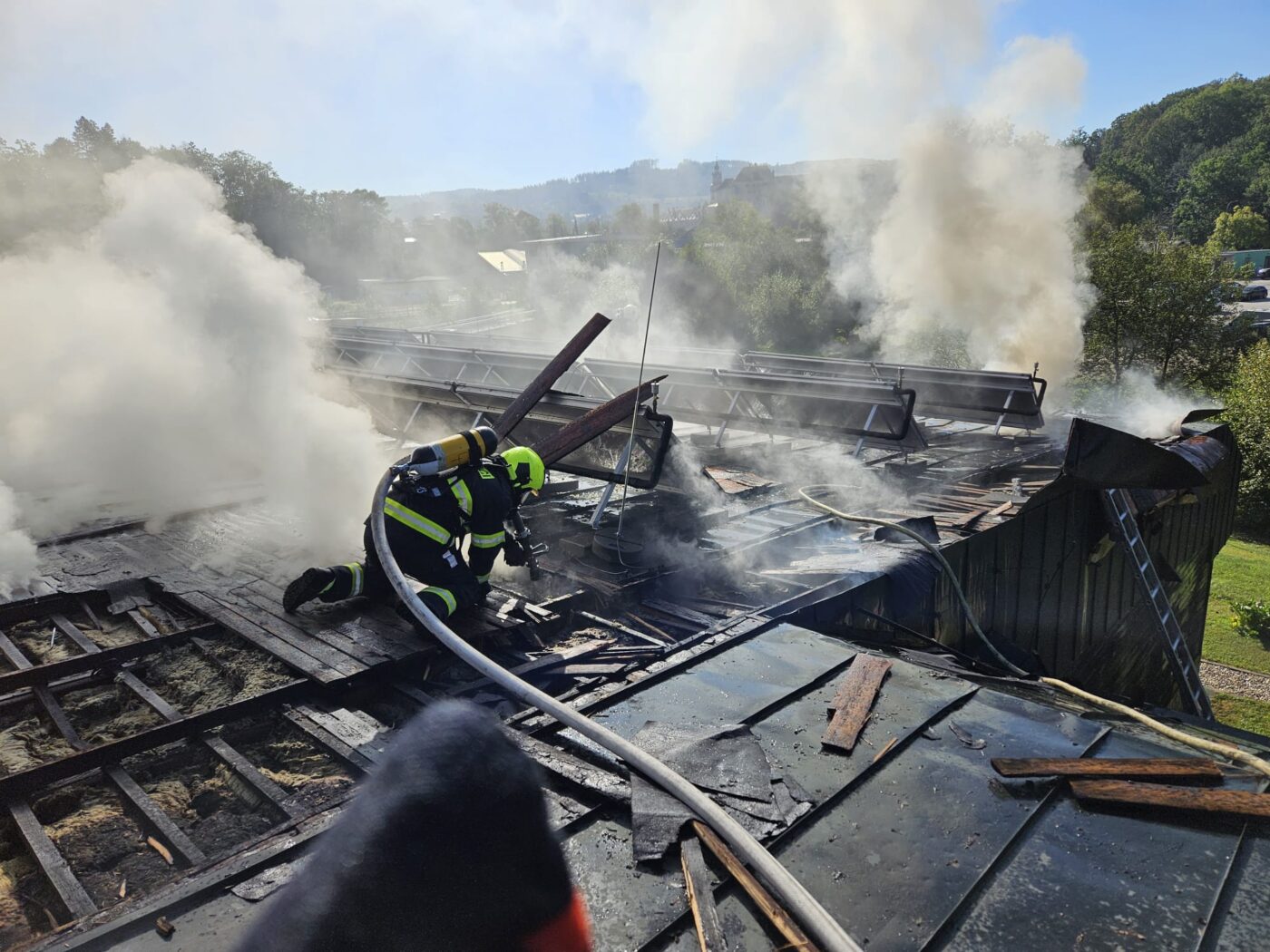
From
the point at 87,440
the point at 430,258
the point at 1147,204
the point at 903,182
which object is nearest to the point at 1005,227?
the point at 903,182

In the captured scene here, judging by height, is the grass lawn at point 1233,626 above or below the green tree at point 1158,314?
below

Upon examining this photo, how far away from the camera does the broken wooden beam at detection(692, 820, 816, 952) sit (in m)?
2.36

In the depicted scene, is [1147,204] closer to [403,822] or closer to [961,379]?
[961,379]

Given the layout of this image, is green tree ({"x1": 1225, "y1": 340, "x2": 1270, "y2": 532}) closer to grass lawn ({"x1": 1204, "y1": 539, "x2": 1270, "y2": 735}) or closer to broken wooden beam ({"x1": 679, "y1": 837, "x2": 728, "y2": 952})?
grass lawn ({"x1": 1204, "y1": 539, "x2": 1270, "y2": 735})

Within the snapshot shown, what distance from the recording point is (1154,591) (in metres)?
9.60

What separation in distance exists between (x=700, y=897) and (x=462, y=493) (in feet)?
9.33

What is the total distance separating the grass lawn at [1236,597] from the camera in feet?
49.3

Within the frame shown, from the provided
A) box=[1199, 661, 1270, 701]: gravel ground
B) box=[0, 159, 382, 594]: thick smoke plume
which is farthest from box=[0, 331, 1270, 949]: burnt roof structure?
box=[1199, 661, 1270, 701]: gravel ground

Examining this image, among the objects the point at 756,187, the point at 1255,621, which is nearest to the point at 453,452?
the point at 1255,621

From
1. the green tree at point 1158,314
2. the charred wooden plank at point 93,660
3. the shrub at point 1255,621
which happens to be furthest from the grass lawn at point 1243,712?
the charred wooden plank at point 93,660

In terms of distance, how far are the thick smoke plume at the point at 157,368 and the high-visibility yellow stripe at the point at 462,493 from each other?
11.6 ft

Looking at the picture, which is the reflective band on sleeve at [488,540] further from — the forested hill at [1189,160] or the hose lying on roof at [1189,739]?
the forested hill at [1189,160]

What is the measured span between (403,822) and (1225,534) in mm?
15157

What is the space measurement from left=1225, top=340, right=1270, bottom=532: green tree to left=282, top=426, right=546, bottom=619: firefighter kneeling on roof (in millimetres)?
23128
